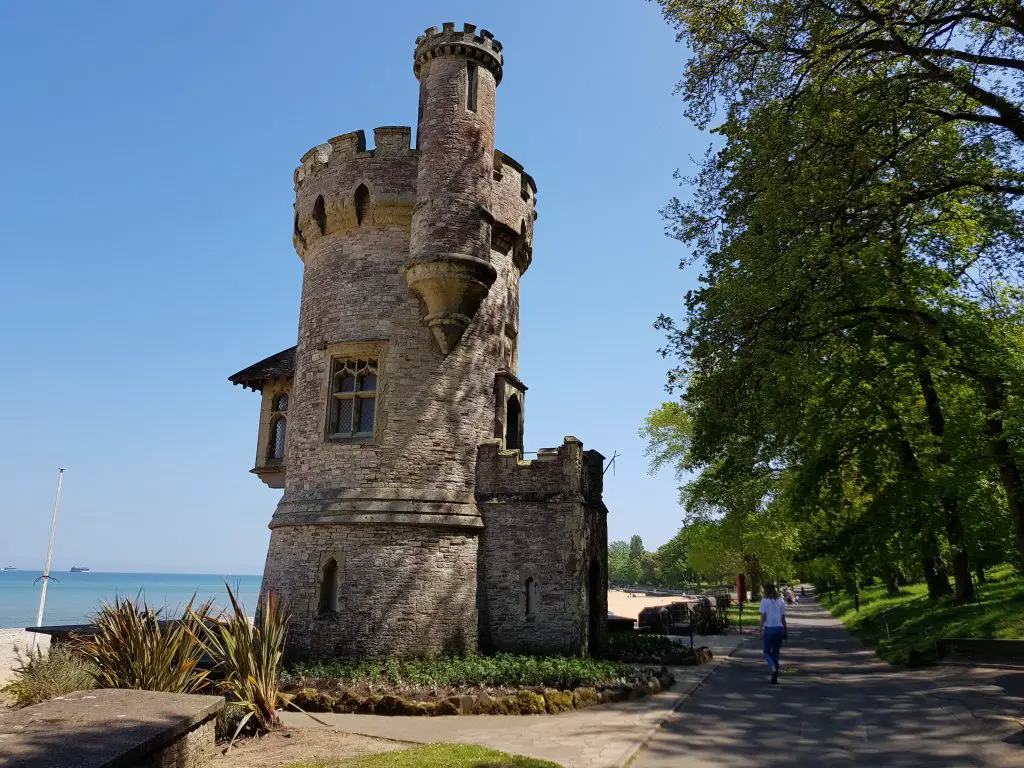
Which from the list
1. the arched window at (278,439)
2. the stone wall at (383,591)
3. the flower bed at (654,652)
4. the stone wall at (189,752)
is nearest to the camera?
the stone wall at (189,752)

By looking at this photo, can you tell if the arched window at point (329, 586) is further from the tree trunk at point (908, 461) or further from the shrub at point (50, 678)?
the tree trunk at point (908, 461)

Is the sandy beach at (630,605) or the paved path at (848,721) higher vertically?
the paved path at (848,721)

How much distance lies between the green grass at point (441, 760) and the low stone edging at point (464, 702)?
2.40m

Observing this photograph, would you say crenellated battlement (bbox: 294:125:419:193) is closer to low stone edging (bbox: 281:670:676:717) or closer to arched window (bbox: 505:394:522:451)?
arched window (bbox: 505:394:522:451)

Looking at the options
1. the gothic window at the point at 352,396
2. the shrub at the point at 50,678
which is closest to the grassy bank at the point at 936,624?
the gothic window at the point at 352,396

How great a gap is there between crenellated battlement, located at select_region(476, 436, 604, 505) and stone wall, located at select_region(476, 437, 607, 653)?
0.07 ft

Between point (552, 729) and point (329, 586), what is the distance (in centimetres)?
623

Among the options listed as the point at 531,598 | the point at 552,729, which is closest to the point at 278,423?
the point at 531,598

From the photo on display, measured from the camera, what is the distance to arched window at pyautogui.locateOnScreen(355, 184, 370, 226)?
15.9 m

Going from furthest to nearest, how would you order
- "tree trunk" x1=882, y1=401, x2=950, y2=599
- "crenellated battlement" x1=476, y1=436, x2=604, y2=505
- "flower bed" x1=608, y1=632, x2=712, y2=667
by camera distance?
"tree trunk" x1=882, y1=401, x2=950, y2=599, "flower bed" x1=608, y1=632, x2=712, y2=667, "crenellated battlement" x1=476, y1=436, x2=604, y2=505

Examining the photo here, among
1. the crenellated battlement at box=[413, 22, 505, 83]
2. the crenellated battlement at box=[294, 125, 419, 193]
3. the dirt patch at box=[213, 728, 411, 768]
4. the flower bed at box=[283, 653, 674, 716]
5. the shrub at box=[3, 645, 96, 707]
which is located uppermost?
the crenellated battlement at box=[413, 22, 505, 83]

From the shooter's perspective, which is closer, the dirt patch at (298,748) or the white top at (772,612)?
the dirt patch at (298,748)

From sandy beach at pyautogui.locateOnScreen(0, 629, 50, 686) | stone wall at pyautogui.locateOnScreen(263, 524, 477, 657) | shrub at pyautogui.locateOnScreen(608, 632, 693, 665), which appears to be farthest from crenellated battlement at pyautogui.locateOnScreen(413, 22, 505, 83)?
sandy beach at pyautogui.locateOnScreen(0, 629, 50, 686)

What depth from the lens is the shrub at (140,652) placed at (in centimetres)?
909
